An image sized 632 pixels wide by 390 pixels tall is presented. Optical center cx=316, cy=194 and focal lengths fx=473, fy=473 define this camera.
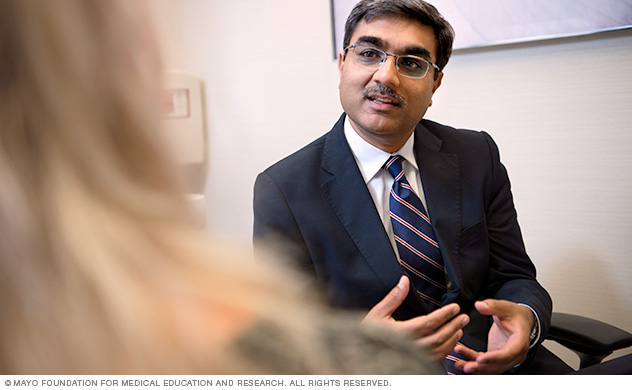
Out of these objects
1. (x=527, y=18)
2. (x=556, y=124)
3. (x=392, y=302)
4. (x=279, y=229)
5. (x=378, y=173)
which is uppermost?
(x=527, y=18)

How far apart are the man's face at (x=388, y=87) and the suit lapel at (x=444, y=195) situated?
84 mm

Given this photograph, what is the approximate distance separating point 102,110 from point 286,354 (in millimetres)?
204

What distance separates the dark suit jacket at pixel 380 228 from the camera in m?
1.10

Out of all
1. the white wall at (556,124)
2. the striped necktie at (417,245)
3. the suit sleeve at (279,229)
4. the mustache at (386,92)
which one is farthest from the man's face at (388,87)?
the white wall at (556,124)

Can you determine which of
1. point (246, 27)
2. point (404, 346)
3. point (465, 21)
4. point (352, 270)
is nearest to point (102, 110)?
point (404, 346)

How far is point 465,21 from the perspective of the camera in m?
1.60

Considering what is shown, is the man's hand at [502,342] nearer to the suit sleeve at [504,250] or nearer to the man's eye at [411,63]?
the suit sleeve at [504,250]

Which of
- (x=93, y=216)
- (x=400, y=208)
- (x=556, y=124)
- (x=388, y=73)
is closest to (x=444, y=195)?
(x=400, y=208)

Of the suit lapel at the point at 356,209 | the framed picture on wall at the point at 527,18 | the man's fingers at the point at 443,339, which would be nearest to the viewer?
the man's fingers at the point at 443,339

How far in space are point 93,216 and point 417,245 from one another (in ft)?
3.08

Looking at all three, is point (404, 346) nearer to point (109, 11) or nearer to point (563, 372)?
point (109, 11)

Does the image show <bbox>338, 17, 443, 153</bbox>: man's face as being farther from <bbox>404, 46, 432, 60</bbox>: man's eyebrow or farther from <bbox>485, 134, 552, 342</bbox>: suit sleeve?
<bbox>485, 134, 552, 342</bbox>: suit sleeve

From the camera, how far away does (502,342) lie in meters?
1.10

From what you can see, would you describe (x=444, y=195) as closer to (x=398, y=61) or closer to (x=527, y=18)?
(x=398, y=61)
